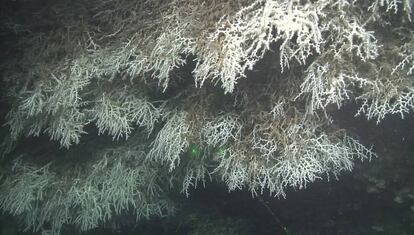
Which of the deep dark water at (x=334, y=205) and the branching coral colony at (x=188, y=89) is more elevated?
the branching coral colony at (x=188, y=89)

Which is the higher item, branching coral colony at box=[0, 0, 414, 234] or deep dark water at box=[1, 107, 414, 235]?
branching coral colony at box=[0, 0, 414, 234]

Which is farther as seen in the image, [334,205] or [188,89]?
[334,205]

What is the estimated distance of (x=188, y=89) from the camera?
9.11 feet

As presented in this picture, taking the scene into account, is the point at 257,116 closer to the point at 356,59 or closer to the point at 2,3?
the point at 356,59

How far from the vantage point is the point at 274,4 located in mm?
2033

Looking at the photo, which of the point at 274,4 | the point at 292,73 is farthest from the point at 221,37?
the point at 292,73

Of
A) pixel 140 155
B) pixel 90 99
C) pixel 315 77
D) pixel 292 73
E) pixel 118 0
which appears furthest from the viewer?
pixel 140 155

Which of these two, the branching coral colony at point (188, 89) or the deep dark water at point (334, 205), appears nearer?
the branching coral colony at point (188, 89)

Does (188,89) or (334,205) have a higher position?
(188,89)

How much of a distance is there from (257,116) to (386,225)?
5.03 feet

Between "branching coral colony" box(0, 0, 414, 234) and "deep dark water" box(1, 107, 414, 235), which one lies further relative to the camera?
"deep dark water" box(1, 107, 414, 235)

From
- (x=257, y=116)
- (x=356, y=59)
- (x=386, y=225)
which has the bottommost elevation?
(x=386, y=225)

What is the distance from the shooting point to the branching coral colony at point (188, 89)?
2.14m

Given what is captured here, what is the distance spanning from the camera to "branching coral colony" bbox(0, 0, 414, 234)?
7.02 feet
